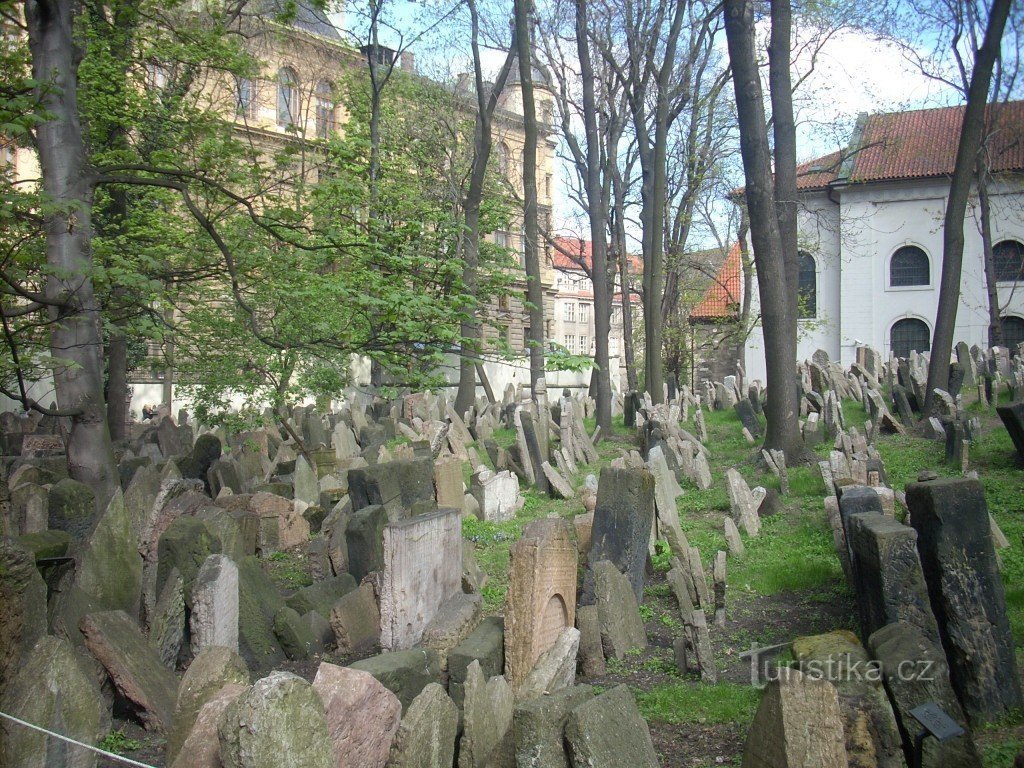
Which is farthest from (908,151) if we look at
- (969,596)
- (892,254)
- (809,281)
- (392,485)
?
(969,596)

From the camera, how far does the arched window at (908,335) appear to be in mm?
36031

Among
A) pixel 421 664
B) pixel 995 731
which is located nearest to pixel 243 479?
pixel 421 664

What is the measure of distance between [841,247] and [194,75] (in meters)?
31.3

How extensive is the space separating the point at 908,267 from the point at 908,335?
9.49 ft

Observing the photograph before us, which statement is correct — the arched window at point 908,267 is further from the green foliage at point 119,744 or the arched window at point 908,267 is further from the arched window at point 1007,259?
the green foliage at point 119,744

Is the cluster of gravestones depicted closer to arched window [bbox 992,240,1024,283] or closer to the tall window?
the tall window

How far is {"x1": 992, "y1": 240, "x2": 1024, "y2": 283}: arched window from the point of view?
33406mm

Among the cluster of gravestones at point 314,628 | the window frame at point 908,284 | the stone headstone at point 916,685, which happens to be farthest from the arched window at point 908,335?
the stone headstone at point 916,685

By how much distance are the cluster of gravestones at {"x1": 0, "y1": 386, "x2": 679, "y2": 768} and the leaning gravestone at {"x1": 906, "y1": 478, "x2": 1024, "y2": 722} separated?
1.68 metres

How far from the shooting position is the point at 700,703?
419 centimetres

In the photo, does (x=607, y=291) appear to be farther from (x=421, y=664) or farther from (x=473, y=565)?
(x=421, y=664)

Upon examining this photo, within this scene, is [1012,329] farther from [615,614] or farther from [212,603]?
[212,603]

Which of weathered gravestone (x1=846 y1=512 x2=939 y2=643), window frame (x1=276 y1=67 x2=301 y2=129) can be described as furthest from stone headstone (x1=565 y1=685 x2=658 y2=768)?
window frame (x1=276 y1=67 x2=301 y2=129)

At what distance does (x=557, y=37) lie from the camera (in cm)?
2178
